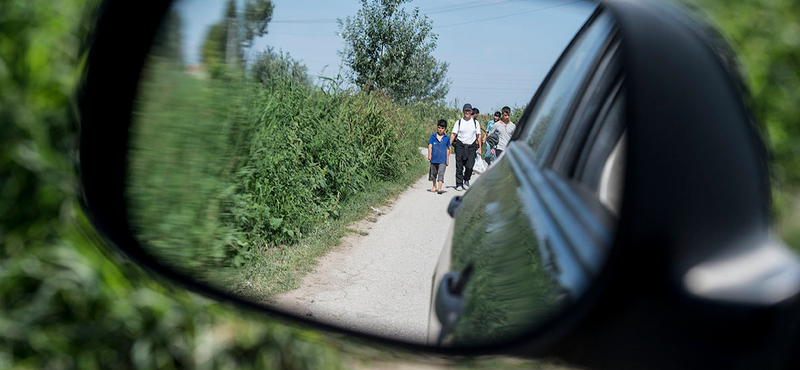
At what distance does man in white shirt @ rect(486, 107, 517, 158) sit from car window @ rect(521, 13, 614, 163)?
0.08 m

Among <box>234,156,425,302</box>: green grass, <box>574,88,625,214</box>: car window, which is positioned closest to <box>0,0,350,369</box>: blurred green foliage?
<box>234,156,425,302</box>: green grass

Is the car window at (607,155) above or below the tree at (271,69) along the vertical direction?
below

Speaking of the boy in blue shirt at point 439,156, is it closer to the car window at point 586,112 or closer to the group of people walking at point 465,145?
the group of people walking at point 465,145

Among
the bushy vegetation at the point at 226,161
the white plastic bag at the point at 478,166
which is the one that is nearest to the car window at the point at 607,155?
the bushy vegetation at the point at 226,161

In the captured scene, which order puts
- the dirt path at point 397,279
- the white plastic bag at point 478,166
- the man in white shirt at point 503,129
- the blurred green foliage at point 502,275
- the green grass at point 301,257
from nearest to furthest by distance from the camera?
1. the blurred green foliage at point 502,275
2. the dirt path at point 397,279
3. the man in white shirt at point 503,129
4. the white plastic bag at point 478,166
5. the green grass at point 301,257

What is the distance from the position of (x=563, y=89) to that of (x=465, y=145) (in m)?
0.48

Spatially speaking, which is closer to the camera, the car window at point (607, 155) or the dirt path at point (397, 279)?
the car window at point (607, 155)

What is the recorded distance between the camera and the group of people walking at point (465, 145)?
1.77 meters

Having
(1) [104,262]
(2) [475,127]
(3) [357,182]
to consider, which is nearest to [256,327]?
(1) [104,262]

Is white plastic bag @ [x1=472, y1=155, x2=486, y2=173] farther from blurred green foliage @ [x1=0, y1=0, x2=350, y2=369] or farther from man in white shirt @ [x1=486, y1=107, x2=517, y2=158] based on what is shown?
blurred green foliage @ [x1=0, y1=0, x2=350, y2=369]

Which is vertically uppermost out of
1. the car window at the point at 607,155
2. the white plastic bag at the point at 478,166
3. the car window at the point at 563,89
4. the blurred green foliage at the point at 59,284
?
the car window at the point at 563,89

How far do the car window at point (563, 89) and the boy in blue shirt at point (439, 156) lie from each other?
0.27 meters

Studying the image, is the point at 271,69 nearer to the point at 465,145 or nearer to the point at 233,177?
the point at 233,177

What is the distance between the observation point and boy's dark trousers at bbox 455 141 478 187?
81.5 inches
